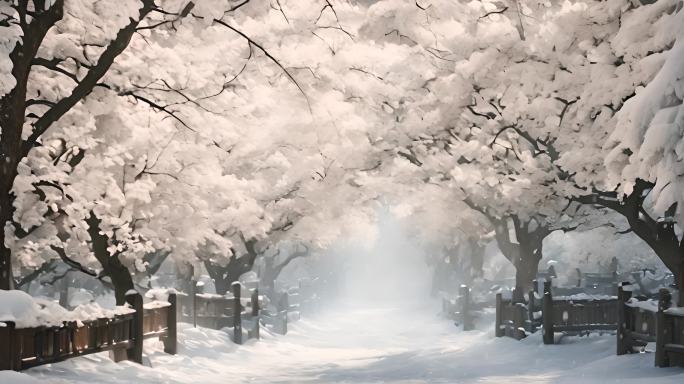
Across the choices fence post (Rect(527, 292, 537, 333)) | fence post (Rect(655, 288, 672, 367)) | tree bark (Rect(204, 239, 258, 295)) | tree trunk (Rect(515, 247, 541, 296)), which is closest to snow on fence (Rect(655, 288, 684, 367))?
fence post (Rect(655, 288, 672, 367))

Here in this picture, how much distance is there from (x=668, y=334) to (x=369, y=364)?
9.58 meters

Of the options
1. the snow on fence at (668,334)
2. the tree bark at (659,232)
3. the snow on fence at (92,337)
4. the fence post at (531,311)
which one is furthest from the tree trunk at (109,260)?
the fence post at (531,311)

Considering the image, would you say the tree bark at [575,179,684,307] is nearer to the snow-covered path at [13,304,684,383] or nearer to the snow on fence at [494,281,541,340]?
the snow-covered path at [13,304,684,383]

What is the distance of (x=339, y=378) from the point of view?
57.2 ft

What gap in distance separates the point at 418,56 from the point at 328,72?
16.7 ft

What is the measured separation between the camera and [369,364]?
2134cm

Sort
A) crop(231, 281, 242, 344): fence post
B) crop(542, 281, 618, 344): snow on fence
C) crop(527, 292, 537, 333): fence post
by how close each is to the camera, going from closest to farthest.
Result: crop(542, 281, 618, 344): snow on fence, crop(527, 292, 537, 333): fence post, crop(231, 281, 242, 344): fence post

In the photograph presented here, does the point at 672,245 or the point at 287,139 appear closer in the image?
the point at 672,245

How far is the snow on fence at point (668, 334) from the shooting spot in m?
13.3

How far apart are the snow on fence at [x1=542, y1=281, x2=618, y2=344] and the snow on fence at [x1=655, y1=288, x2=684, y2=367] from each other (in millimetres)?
6722

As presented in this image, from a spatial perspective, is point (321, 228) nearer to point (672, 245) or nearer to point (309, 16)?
point (309, 16)

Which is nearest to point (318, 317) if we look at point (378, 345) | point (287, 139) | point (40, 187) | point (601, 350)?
point (378, 345)

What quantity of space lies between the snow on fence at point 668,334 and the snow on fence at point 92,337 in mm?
10022

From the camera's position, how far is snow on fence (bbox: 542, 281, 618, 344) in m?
20.4
